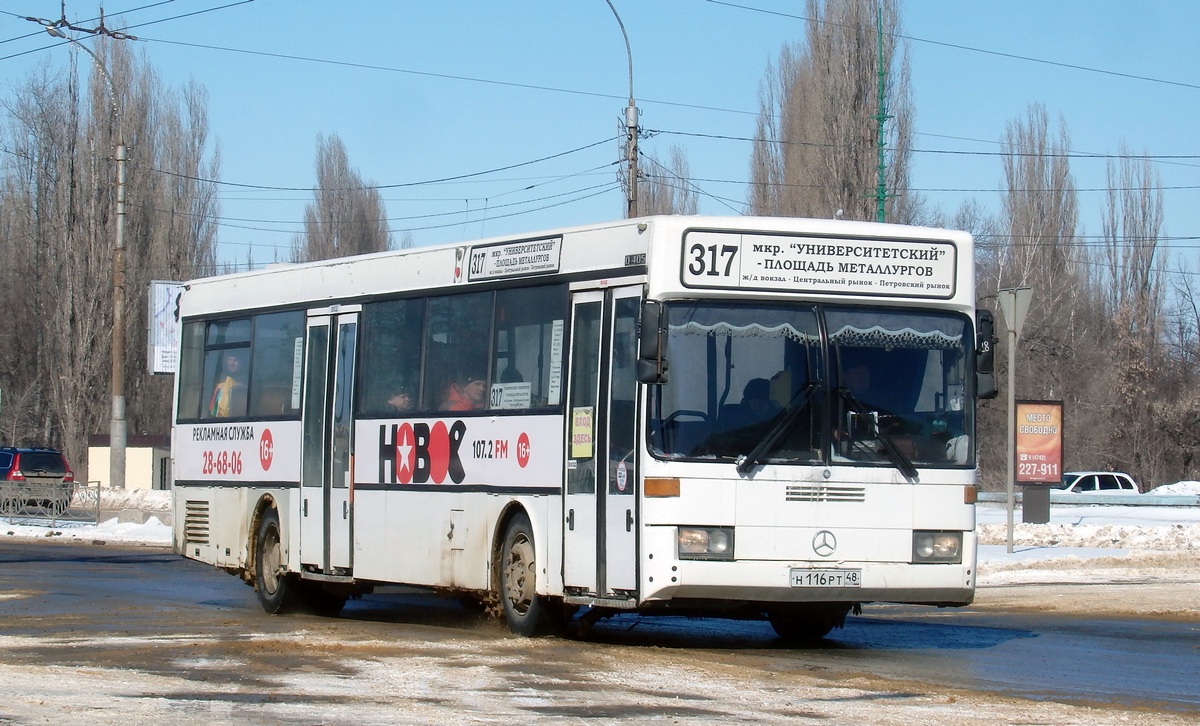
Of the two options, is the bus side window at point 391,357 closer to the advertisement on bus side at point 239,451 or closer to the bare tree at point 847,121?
the advertisement on bus side at point 239,451

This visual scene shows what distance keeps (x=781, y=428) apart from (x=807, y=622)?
8.04 ft

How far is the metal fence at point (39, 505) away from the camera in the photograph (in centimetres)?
3778

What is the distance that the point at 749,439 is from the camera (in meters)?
11.9

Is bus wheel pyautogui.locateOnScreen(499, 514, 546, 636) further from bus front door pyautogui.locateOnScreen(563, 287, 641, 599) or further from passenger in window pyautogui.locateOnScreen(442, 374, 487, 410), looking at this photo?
passenger in window pyautogui.locateOnScreen(442, 374, 487, 410)

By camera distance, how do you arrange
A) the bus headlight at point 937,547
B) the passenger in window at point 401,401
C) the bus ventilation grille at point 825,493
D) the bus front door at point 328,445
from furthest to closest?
1. the bus front door at point 328,445
2. the passenger in window at point 401,401
3. the bus headlight at point 937,547
4. the bus ventilation grille at point 825,493

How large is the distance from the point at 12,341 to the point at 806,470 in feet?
Answer: 228

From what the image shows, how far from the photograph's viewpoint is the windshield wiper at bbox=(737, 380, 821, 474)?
1179cm

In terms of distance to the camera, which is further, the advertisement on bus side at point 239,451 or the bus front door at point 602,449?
the advertisement on bus side at point 239,451

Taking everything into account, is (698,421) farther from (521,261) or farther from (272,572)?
(272,572)

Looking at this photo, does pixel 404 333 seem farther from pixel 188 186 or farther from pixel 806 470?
pixel 188 186

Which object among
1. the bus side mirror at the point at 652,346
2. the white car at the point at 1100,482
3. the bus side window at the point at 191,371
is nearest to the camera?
the bus side mirror at the point at 652,346

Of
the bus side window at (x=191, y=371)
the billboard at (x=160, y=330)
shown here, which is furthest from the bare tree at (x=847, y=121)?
the bus side window at (x=191, y=371)

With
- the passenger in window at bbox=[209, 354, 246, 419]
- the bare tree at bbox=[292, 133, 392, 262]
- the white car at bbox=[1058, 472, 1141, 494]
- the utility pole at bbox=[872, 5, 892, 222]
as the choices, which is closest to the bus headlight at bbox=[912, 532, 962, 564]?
the passenger in window at bbox=[209, 354, 246, 419]

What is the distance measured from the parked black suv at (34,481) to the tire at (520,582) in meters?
26.5
